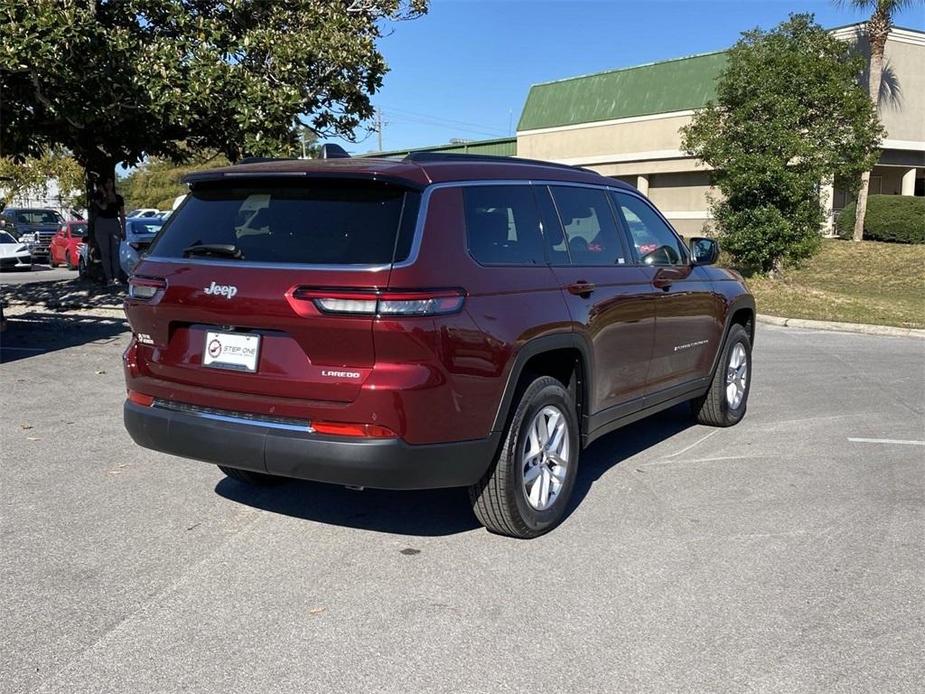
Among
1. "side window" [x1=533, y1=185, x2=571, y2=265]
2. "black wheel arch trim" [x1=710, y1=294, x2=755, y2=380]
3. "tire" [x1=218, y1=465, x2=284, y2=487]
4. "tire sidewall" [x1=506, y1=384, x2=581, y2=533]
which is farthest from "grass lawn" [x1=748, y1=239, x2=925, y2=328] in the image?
"tire" [x1=218, y1=465, x2=284, y2=487]

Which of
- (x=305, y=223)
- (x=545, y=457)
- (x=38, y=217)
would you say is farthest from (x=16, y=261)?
(x=545, y=457)

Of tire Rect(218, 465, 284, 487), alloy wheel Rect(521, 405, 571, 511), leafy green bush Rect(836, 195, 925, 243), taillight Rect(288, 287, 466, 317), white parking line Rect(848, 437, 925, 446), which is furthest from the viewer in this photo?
leafy green bush Rect(836, 195, 925, 243)

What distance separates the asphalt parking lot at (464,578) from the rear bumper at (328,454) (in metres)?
0.51

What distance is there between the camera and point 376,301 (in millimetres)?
3688

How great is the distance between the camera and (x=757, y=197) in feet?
59.1

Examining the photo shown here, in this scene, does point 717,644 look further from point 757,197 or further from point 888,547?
point 757,197

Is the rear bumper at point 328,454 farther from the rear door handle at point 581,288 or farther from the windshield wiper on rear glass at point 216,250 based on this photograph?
the rear door handle at point 581,288

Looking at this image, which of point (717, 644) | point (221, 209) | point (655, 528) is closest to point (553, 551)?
point (655, 528)

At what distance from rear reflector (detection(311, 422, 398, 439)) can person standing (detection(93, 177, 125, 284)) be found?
1475 cm

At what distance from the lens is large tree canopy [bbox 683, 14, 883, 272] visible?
1748 cm

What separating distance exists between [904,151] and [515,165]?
30.4 m

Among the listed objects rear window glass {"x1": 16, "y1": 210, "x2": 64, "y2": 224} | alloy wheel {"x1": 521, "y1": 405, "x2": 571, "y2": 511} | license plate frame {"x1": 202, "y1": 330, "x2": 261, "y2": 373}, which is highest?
rear window glass {"x1": 16, "y1": 210, "x2": 64, "y2": 224}

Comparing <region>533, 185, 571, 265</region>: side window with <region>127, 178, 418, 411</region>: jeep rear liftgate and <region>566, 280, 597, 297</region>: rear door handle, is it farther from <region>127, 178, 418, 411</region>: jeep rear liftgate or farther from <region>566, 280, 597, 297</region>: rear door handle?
<region>127, 178, 418, 411</region>: jeep rear liftgate

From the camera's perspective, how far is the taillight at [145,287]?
168 inches
